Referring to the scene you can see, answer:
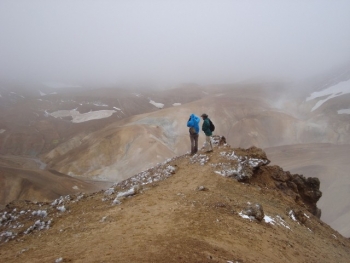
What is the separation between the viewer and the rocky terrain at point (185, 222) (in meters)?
6.96

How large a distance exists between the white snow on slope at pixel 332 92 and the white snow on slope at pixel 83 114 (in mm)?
56198

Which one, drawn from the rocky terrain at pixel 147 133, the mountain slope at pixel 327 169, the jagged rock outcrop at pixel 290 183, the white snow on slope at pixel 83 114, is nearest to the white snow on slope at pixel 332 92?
the rocky terrain at pixel 147 133

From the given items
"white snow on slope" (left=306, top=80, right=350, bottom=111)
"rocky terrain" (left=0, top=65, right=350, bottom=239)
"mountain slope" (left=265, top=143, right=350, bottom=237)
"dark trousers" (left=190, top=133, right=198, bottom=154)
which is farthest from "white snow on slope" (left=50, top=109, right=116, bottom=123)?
"dark trousers" (left=190, top=133, right=198, bottom=154)

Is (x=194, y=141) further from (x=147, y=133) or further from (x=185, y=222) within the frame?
(x=147, y=133)

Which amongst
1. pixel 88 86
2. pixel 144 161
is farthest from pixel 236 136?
pixel 88 86

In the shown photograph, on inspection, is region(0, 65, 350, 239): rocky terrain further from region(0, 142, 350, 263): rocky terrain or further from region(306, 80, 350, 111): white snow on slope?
region(0, 142, 350, 263): rocky terrain

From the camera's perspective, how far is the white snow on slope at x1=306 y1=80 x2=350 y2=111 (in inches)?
3298

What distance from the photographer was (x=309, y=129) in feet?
218

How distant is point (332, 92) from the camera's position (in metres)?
88.5

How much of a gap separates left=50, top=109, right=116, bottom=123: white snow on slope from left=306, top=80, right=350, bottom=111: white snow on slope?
56.2 metres

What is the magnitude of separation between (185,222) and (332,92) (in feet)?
306

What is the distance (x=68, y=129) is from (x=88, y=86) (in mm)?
65471

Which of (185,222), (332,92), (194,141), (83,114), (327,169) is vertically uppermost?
(194,141)

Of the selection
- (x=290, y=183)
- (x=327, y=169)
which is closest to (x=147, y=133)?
(x=327, y=169)
